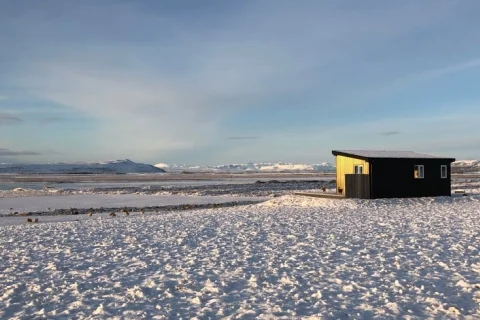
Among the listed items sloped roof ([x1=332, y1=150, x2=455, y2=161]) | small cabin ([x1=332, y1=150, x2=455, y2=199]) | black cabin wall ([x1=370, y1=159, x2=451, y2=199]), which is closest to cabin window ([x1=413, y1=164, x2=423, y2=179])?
small cabin ([x1=332, y1=150, x2=455, y2=199])

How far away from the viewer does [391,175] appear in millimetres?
29594

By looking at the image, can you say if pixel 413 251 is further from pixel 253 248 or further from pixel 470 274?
pixel 253 248

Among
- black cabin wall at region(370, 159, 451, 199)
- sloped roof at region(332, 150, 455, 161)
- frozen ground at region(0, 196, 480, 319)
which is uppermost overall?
sloped roof at region(332, 150, 455, 161)

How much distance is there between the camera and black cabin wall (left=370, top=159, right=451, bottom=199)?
1150 inches

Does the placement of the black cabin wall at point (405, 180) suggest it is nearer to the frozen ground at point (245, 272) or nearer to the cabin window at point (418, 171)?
the cabin window at point (418, 171)

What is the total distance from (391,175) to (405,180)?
1.15m

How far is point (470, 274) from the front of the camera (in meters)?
9.50

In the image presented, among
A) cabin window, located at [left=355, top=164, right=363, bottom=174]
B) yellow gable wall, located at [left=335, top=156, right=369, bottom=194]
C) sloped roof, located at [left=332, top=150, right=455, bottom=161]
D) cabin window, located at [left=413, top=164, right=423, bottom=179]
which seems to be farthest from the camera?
yellow gable wall, located at [left=335, top=156, right=369, bottom=194]

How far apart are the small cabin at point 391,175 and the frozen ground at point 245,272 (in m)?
12.4

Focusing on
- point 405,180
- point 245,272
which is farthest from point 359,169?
point 245,272

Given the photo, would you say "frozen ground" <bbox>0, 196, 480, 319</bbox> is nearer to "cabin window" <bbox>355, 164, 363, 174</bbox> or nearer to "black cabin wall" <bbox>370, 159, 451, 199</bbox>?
"black cabin wall" <bbox>370, 159, 451, 199</bbox>

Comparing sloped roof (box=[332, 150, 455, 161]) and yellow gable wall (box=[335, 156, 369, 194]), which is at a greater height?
sloped roof (box=[332, 150, 455, 161])

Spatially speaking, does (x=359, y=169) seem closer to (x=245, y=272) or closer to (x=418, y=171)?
(x=418, y=171)

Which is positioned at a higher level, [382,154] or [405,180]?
[382,154]
